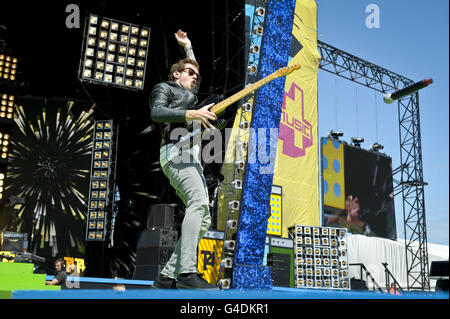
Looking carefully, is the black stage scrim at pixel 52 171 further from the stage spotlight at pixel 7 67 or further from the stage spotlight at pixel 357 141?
the stage spotlight at pixel 357 141

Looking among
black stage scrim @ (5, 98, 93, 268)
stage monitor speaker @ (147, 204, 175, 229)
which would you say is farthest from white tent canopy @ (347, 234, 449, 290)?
stage monitor speaker @ (147, 204, 175, 229)

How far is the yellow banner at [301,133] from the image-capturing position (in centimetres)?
1470

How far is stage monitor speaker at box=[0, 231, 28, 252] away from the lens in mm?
9316

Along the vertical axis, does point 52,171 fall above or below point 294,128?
below

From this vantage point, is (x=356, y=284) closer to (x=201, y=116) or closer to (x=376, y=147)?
(x=376, y=147)

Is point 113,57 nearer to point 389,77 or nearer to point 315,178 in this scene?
point 315,178

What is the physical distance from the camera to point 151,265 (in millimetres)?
8844

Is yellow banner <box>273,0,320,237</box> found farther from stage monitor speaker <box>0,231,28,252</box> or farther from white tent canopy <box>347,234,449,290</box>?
stage monitor speaker <box>0,231,28,252</box>

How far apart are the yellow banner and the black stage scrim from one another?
6.64 metres

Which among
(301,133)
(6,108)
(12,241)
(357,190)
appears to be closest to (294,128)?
(301,133)

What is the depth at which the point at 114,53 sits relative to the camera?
1120 cm

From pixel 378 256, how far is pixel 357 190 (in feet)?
10.1

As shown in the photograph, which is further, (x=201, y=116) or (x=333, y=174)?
(x=333, y=174)
